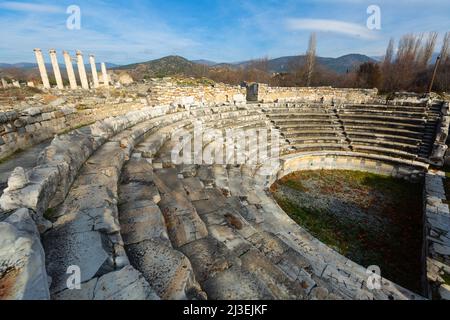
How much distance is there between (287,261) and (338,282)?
101cm

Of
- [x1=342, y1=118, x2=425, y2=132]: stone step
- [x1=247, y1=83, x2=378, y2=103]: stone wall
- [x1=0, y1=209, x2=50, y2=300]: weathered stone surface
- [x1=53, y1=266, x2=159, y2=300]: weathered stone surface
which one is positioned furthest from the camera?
[x1=247, y1=83, x2=378, y2=103]: stone wall

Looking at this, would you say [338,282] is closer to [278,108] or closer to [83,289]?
[83,289]

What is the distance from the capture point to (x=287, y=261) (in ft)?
9.42

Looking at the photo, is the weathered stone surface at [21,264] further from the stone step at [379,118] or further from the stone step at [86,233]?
the stone step at [379,118]

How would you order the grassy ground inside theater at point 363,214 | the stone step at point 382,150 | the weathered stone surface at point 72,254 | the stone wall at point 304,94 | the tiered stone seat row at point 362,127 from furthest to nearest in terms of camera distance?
the stone wall at point 304,94
the tiered stone seat row at point 362,127
the stone step at point 382,150
the grassy ground inside theater at point 363,214
the weathered stone surface at point 72,254

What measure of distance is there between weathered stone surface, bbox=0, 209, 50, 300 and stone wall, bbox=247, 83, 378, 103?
53.4 ft

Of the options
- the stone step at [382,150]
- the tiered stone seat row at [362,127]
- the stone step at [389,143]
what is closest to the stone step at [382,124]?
the tiered stone seat row at [362,127]

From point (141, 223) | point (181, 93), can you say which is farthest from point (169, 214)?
point (181, 93)

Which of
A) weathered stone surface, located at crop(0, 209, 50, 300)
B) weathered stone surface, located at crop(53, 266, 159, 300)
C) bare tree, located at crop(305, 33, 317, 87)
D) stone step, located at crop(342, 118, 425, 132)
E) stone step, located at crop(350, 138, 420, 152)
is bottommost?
stone step, located at crop(350, 138, 420, 152)

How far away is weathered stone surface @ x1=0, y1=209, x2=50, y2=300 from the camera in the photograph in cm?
118

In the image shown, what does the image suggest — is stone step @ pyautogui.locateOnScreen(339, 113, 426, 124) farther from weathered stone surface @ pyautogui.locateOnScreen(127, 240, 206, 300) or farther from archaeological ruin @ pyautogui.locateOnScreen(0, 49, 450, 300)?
weathered stone surface @ pyautogui.locateOnScreen(127, 240, 206, 300)

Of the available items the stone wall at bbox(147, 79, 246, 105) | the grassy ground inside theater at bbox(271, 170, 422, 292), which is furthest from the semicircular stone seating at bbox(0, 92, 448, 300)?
the stone wall at bbox(147, 79, 246, 105)

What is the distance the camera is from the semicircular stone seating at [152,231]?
1562mm
